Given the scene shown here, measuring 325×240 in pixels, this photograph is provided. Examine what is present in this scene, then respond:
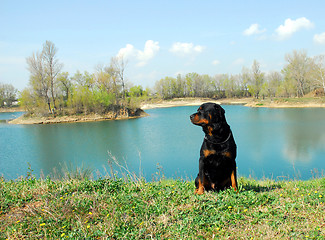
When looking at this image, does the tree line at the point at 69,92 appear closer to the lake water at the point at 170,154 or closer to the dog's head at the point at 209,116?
the lake water at the point at 170,154

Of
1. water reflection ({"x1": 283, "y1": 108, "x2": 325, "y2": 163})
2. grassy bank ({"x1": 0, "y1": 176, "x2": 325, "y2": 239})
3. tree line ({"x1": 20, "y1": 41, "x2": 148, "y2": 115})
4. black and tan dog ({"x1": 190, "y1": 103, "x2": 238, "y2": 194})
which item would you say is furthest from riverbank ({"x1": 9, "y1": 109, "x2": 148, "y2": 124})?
black and tan dog ({"x1": 190, "y1": 103, "x2": 238, "y2": 194})

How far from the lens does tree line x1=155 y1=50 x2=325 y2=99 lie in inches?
1787

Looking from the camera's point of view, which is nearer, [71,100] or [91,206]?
Answer: [91,206]

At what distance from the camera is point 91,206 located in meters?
3.23

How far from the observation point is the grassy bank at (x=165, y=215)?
2.60 metres

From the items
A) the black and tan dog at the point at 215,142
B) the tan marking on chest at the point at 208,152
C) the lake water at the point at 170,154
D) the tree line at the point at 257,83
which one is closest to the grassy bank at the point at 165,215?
the black and tan dog at the point at 215,142

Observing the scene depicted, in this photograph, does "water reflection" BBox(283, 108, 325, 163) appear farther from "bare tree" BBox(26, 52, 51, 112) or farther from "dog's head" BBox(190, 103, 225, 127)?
"bare tree" BBox(26, 52, 51, 112)

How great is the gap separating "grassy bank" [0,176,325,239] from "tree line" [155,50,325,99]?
150 ft

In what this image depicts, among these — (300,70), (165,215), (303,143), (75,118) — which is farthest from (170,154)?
(300,70)

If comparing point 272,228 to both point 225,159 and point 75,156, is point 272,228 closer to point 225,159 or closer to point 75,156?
point 225,159

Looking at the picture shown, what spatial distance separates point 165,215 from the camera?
2955 millimetres

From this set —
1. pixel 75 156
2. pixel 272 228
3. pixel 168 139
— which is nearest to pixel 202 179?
pixel 272 228

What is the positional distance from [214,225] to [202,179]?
0.75 meters

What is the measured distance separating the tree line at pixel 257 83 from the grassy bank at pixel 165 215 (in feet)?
150
